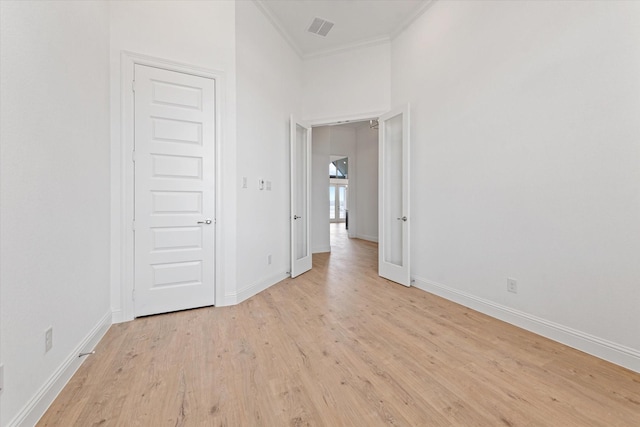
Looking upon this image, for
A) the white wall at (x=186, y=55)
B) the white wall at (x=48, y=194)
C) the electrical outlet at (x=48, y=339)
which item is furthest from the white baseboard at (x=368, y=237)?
the electrical outlet at (x=48, y=339)

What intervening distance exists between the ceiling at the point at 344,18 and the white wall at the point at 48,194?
2.13 m

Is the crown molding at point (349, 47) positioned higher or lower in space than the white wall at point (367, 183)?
higher

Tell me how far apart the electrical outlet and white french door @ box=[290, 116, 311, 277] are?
280 centimetres

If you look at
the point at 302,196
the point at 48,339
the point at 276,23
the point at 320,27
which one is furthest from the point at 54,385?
the point at 320,27

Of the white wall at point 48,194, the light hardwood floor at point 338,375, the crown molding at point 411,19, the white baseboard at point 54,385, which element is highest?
the crown molding at point 411,19

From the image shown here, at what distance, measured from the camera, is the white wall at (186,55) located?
2463 mm

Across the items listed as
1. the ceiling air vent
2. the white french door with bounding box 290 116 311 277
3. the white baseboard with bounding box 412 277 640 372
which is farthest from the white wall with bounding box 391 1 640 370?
the white french door with bounding box 290 116 311 277

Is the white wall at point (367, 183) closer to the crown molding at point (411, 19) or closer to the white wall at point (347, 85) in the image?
the white wall at point (347, 85)

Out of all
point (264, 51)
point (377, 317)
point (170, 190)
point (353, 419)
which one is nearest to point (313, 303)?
point (377, 317)

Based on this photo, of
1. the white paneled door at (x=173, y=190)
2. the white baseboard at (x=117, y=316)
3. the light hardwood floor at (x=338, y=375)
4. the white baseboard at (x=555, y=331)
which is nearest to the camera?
the light hardwood floor at (x=338, y=375)

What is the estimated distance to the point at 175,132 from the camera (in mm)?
2680

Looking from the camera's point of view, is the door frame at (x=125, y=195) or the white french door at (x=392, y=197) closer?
the door frame at (x=125, y=195)

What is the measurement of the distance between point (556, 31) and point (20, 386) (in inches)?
163

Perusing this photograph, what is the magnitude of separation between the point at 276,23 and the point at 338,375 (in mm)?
4244
